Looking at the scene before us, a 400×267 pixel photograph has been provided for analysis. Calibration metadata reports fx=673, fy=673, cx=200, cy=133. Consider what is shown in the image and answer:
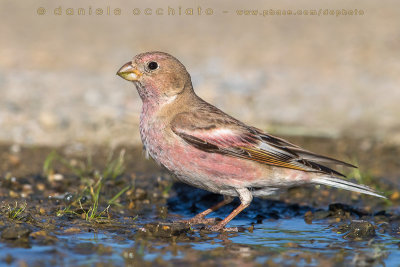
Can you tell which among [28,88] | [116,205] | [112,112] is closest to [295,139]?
[112,112]

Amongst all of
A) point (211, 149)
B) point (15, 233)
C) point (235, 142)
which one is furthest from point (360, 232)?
point (15, 233)

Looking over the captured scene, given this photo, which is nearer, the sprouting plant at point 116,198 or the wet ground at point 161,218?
the wet ground at point 161,218

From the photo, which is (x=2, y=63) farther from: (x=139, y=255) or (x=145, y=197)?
(x=139, y=255)

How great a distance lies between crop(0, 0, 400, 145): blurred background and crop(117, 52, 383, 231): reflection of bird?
2930mm

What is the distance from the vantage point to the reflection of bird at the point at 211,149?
6359 millimetres

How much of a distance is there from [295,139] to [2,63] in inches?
218

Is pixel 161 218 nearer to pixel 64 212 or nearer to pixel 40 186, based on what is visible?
pixel 64 212

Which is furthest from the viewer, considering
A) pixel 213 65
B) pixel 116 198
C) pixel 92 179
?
pixel 213 65

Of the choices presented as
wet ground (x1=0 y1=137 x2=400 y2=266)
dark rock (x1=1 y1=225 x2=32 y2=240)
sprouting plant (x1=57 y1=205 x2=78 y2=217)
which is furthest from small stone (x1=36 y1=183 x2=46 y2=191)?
dark rock (x1=1 y1=225 x2=32 y2=240)

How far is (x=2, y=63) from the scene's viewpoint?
472 inches

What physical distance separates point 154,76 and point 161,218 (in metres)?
1.44

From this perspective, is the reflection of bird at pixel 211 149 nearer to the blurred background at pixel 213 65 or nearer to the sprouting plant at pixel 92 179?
the sprouting plant at pixel 92 179

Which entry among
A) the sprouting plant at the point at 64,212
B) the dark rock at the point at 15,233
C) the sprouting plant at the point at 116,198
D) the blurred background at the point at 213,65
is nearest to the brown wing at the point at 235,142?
the sprouting plant at the point at 116,198

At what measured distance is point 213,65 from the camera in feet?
40.5
